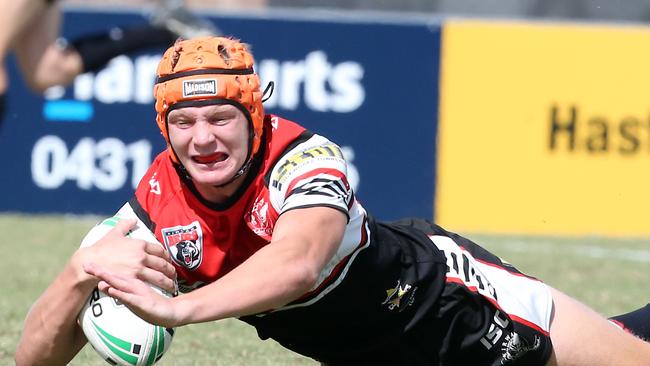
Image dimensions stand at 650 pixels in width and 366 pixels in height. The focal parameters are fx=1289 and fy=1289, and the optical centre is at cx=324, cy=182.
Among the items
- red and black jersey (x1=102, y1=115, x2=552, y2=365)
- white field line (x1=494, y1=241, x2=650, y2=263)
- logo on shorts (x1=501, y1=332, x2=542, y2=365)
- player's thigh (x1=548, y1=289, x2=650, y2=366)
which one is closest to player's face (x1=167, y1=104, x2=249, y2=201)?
red and black jersey (x1=102, y1=115, x2=552, y2=365)

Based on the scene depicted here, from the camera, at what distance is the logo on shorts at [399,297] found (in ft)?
12.9

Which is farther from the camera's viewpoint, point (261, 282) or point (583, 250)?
point (583, 250)

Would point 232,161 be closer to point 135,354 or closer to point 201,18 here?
point 135,354

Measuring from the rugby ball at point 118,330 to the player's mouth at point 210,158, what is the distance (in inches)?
12.2

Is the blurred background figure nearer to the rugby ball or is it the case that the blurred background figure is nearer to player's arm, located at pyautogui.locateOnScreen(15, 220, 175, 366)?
player's arm, located at pyautogui.locateOnScreen(15, 220, 175, 366)

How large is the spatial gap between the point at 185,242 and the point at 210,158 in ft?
1.01

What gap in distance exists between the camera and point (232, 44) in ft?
12.0

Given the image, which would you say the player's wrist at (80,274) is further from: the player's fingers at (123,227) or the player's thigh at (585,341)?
the player's thigh at (585,341)

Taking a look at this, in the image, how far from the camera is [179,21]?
9.77 meters

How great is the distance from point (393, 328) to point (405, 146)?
6.68 m

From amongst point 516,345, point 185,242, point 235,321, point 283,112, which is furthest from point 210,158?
point 283,112

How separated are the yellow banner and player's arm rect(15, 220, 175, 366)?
6.76 m

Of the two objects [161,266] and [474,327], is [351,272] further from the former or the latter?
[161,266]

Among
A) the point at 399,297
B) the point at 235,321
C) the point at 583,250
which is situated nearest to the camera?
the point at 399,297
